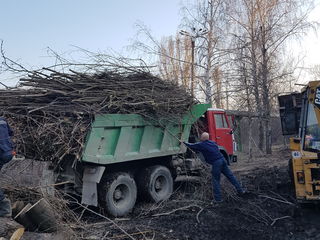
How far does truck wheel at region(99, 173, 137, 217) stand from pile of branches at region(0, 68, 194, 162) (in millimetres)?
982

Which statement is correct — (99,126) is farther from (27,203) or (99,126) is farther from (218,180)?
(218,180)

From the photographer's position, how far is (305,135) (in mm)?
7184

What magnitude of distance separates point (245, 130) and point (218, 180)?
2399 centimetres

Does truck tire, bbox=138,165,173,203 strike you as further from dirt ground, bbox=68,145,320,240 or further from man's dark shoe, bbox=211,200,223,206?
man's dark shoe, bbox=211,200,223,206

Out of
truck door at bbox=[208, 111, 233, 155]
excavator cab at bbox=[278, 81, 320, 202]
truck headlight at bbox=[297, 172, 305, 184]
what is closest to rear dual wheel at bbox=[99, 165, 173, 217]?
truck door at bbox=[208, 111, 233, 155]

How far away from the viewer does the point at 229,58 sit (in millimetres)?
22547

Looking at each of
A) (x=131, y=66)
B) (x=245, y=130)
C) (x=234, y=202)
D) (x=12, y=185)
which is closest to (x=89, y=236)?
(x=12, y=185)

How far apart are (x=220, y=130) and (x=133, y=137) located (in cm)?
360

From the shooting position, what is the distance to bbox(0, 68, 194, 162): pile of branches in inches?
255

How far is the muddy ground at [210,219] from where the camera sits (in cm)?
591

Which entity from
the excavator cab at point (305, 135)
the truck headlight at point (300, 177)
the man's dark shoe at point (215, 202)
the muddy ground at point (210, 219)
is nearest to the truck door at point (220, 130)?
the muddy ground at point (210, 219)

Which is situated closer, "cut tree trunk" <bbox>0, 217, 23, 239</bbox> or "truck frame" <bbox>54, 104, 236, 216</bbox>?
"cut tree trunk" <bbox>0, 217, 23, 239</bbox>

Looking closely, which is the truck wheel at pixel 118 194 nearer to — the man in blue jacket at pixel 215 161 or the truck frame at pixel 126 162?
the truck frame at pixel 126 162

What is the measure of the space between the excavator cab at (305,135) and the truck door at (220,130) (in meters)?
2.60
